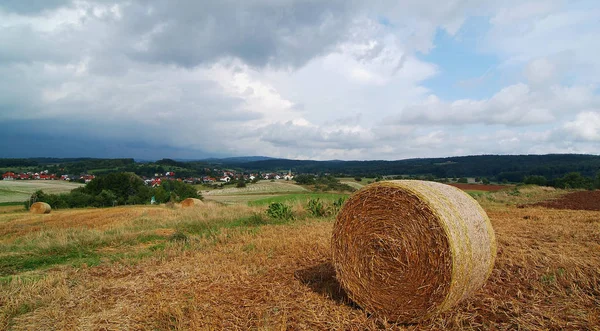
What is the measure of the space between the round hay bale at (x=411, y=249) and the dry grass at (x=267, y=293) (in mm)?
287

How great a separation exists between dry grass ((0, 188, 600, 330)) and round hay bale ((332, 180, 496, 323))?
287mm

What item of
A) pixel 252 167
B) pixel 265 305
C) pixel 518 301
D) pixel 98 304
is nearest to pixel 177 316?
pixel 265 305

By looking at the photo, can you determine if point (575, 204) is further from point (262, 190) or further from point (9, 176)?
point (9, 176)

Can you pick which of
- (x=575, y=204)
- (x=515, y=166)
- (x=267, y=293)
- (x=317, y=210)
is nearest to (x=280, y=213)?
(x=317, y=210)

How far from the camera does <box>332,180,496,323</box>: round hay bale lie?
4.47 metres

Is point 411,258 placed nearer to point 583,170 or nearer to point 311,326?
point 311,326

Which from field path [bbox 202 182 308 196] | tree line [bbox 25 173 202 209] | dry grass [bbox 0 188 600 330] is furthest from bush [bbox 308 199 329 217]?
field path [bbox 202 182 308 196]

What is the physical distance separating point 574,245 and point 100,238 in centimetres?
1314

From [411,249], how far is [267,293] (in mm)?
2440

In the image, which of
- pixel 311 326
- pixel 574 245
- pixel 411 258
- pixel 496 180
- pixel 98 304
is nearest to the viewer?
pixel 311 326

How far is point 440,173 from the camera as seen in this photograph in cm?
7556

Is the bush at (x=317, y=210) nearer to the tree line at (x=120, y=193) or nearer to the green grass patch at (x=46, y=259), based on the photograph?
the green grass patch at (x=46, y=259)

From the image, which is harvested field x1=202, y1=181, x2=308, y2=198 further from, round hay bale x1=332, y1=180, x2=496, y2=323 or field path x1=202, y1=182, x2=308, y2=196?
round hay bale x1=332, y1=180, x2=496, y2=323

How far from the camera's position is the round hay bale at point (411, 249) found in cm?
447
